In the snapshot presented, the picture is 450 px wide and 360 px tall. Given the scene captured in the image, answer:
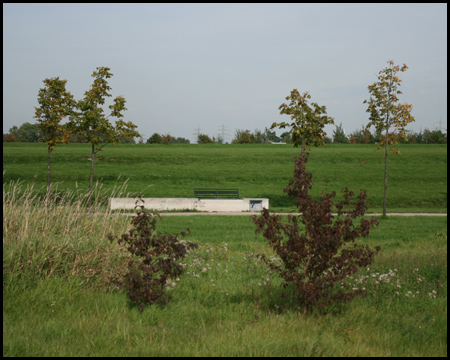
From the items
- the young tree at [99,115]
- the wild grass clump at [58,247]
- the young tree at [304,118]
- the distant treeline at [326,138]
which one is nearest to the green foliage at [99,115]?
the young tree at [99,115]

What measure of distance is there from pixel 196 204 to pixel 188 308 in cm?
1435

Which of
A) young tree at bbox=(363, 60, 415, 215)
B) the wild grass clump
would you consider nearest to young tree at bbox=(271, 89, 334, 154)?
young tree at bbox=(363, 60, 415, 215)

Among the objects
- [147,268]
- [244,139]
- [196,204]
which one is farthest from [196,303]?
[244,139]

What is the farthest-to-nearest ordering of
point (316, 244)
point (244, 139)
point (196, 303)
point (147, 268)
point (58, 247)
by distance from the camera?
point (244, 139) < point (58, 247) < point (196, 303) < point (147, 268) < point (316, 244)

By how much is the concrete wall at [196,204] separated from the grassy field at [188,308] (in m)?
11.5

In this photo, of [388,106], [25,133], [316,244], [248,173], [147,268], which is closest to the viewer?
[316,244]

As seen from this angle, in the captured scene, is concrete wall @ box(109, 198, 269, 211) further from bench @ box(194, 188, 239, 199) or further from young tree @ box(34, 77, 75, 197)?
young tree @ box(34, 77, 75, 197)

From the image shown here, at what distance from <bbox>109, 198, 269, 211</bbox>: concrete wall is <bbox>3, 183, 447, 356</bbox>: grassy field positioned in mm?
11507

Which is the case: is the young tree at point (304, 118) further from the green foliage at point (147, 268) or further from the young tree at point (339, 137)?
the young tree at point (339, 137)

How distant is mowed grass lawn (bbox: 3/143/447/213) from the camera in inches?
996

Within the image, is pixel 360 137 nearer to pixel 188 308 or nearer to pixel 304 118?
pixel 304 118

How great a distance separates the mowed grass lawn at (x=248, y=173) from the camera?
25297 mm

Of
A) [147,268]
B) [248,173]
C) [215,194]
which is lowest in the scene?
[215,194]

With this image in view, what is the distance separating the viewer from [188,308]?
5562mm
